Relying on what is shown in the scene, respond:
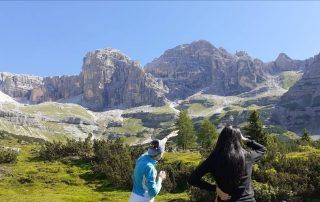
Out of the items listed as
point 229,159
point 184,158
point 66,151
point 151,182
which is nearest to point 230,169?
point 229,159

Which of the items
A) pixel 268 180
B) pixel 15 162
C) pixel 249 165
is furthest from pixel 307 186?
pixel 15 162

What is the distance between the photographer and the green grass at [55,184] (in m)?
34.8

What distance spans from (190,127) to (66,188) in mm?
67794

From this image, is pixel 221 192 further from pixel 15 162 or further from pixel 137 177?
pixel 15 162

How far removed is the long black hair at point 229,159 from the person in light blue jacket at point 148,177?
2.39 meters

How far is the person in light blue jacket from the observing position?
31.8ft

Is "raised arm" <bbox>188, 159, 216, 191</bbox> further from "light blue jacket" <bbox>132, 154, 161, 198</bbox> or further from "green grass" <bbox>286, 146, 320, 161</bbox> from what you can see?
"green grass" <bbox>286, 146, 320, 161</bbox>

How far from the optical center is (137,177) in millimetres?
9875

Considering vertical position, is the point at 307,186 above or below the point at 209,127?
below

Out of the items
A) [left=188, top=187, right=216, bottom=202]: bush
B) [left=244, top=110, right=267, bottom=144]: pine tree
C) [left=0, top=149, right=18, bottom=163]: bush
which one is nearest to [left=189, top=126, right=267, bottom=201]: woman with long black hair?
[left=188, top=187, right=216, bottom=202]: bush

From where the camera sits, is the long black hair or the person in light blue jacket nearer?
the long black hair

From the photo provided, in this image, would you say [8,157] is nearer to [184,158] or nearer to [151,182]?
[184,158]

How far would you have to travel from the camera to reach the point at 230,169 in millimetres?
7574

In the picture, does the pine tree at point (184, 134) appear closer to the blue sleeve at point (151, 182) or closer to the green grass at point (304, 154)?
the green grass at point (304, 154)
